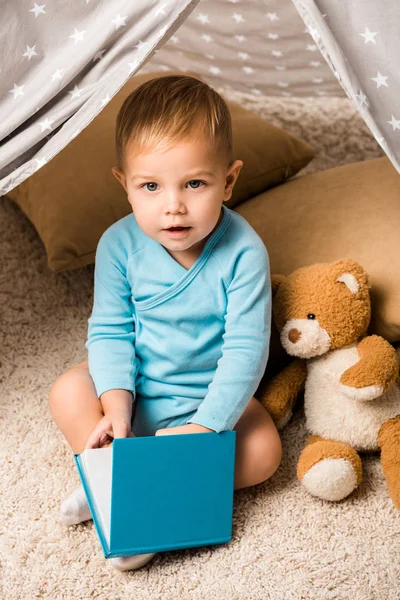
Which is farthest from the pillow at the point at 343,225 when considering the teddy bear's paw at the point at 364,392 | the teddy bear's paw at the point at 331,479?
the teddy bear's paw at the point at 331,479

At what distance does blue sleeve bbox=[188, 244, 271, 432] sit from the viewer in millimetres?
1129

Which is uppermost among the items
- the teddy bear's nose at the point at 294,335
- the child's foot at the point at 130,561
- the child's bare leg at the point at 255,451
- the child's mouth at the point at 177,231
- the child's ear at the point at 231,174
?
the child's ear at the point at 231,174

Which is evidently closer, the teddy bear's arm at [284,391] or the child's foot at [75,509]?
the child's foot at [75,509]

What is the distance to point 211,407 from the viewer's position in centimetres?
112

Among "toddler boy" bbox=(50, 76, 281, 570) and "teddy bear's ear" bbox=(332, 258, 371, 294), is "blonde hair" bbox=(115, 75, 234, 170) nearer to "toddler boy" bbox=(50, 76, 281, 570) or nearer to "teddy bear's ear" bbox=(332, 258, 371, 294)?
"toddler boy" bbox=(50, 76, 281, 570)

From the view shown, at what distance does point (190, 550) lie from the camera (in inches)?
44.0

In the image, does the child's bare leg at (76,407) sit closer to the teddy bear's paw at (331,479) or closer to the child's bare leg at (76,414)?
the child's bare leg at (76,414)

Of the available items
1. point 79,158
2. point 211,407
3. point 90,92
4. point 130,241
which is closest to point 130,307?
point 130,241

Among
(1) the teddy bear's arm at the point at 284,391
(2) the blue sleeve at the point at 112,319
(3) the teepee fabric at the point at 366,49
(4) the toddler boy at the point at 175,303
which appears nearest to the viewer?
(3) the teepee fabric at the point at 366,49

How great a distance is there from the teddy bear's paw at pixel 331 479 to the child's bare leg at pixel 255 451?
6 cm

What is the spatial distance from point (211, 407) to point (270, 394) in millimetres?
223

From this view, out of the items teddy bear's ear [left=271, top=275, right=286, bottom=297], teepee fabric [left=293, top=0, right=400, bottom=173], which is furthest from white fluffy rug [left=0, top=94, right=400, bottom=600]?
teepee fabric [left=293, top=0, right=400, bottom=173]

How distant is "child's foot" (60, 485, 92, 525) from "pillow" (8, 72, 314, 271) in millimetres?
524

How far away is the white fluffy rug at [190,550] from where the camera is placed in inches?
41.7
